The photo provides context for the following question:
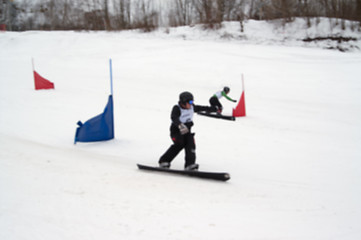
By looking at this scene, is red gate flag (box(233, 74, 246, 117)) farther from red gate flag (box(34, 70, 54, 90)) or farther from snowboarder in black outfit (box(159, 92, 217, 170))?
red gate flag (box(34, 70, 54, 90))

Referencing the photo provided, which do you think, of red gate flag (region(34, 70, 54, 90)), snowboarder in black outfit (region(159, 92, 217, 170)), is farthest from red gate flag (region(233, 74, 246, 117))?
red gate flag (region(34, 70, 54, 90))

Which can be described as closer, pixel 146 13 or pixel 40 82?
pixel 40 82

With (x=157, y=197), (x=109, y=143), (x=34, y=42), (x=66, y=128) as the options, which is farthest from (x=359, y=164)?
(x=34, y=42)

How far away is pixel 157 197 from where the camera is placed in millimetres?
4000

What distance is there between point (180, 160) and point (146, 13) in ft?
119

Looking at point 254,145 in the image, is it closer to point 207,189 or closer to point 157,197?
point 207,189

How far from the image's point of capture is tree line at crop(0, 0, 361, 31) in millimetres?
28641

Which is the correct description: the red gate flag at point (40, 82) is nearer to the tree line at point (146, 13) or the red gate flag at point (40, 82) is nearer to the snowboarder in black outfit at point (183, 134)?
the snowboarder in black outfit at point (183, 134)

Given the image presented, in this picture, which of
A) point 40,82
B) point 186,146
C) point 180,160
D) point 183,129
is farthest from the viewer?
point 40,82

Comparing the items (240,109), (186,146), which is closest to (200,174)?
(186,146)

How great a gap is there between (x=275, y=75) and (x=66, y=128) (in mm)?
14771

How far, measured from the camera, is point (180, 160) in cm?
619

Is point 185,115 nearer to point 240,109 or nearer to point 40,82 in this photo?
point 240,109

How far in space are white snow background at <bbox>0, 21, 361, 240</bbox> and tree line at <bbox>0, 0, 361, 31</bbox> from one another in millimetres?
11670
